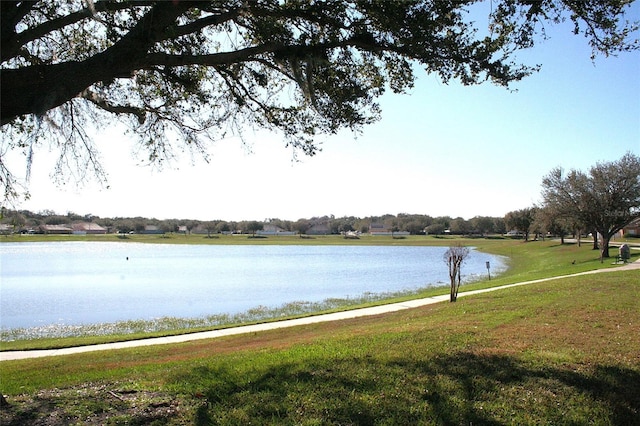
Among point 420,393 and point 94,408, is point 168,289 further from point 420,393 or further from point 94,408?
point 420,393

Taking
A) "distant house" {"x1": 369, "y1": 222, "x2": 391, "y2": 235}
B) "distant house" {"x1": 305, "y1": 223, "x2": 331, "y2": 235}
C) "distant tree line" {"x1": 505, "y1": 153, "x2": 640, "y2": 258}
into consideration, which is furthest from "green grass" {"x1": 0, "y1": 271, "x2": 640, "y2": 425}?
"distant house" {"x1": 369, "y1": 222, "x2": 391, "y2": 235}

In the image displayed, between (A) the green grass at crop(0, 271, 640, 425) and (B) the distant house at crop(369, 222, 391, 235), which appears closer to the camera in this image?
(A) the green grass at crop(0, 271, 640, 425)

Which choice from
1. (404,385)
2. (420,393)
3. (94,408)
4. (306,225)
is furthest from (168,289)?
(306,225)

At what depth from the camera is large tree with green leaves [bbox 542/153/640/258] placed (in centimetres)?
3809

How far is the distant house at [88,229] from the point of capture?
136m

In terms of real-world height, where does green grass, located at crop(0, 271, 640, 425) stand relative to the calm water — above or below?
above

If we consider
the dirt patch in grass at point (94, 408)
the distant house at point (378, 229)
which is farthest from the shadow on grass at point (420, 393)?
the distant house at point (378, 229)

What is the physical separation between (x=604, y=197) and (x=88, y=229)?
14196 cm

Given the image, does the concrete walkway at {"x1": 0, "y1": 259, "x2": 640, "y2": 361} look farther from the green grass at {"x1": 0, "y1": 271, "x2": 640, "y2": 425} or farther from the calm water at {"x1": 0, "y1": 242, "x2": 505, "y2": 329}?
the calm water at {"x1": 0, "y1": 242, "x2": 505, "y2": 329}

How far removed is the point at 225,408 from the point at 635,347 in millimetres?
6277

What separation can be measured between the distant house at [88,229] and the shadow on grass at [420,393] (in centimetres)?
14243

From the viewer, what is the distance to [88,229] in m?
143

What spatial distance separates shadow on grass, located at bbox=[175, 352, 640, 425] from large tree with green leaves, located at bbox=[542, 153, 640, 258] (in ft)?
120

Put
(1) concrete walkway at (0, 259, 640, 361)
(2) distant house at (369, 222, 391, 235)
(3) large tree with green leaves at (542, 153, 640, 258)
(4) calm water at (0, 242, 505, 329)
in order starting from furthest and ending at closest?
(2) distant house at (369, 222, 391, 235), (3) large tree with green leaves at (542, 153, 640, 258), (4) calm water at (0, 242, 505, 329), (1) concrete walkway at (0, 259, 640, 361)
